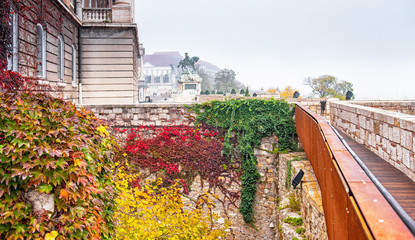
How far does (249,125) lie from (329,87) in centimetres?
4187

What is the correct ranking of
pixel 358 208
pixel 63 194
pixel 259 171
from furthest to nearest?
1. pixel 259 171
2. pixel 63 194
3. pixel 358 208

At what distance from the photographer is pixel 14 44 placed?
31.4ft

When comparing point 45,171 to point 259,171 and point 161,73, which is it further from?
point 161,73

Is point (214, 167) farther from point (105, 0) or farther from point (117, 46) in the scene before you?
point (105, 0)

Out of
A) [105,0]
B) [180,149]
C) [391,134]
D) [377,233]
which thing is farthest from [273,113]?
[105,0]

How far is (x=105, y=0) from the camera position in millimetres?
19641

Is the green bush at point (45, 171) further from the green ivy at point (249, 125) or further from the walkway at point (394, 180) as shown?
the green ivy at point (249, 125)

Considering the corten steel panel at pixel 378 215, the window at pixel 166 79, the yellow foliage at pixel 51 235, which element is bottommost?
the yellow foliage at pixel 51 235

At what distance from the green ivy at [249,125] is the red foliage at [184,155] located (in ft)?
1.29

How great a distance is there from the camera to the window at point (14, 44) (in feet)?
30.6

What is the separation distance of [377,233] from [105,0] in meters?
20.6

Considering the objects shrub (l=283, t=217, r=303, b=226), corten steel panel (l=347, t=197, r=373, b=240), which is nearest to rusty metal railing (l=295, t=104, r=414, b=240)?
corten steel panel (l=347, t=197, r=373, b=240)

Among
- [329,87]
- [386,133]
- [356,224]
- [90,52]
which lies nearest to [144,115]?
[90,52]

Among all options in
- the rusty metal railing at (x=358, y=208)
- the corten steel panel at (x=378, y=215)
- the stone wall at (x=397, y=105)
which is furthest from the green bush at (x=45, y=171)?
the stone wall at (x=397, y=105)
